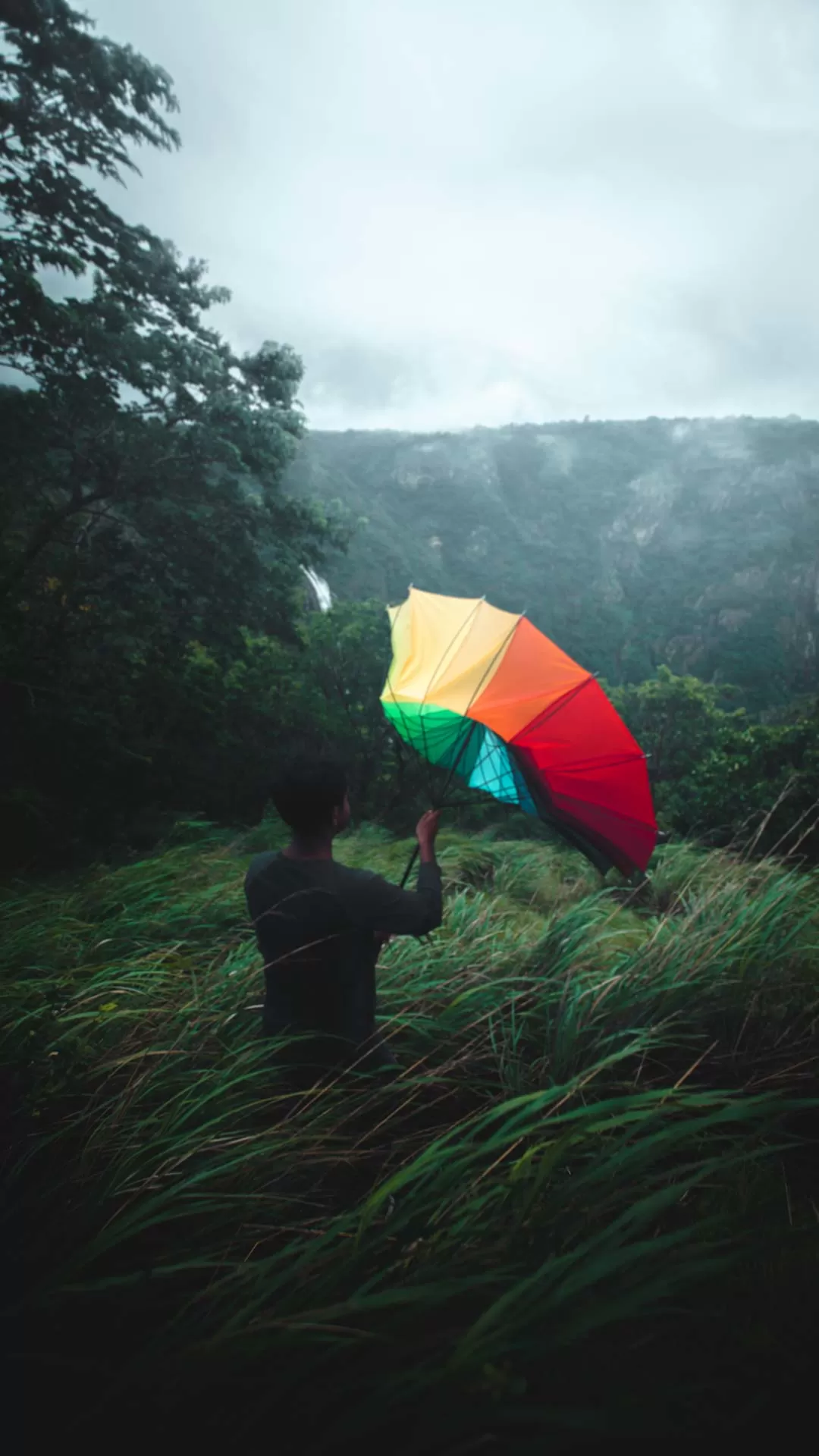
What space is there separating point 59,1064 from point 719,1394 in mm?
1492

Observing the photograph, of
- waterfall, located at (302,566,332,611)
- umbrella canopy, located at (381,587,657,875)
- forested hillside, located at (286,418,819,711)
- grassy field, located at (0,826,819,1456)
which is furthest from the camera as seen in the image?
forested hillside, located at (286,418,819,711)

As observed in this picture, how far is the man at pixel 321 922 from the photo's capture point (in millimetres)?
1374

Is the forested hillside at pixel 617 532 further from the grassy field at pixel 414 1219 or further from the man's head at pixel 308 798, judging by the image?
the man's head at pixel 308 798

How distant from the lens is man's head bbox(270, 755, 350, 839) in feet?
4.73

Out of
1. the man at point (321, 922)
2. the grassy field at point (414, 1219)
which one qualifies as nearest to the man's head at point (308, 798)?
the man at point (321, 922)

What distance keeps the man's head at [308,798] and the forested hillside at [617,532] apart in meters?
36.8

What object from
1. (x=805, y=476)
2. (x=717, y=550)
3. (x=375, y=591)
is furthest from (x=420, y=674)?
(x=805, y=476)

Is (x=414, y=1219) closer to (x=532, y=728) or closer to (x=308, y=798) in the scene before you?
(x=308, y=798)

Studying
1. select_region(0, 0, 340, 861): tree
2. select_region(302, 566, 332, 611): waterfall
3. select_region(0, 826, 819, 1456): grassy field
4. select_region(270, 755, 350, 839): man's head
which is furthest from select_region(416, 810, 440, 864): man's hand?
select_region(302, 566, 332, 611): waterfall

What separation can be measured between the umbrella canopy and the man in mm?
791

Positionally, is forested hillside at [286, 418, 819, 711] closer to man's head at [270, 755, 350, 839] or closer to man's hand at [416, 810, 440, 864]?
man's hand at [416, 810, 440, 864]

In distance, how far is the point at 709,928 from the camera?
259 centimetres

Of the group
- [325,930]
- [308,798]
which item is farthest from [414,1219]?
[308,798]

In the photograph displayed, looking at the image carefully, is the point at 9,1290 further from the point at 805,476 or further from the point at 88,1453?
the point at 805,476
